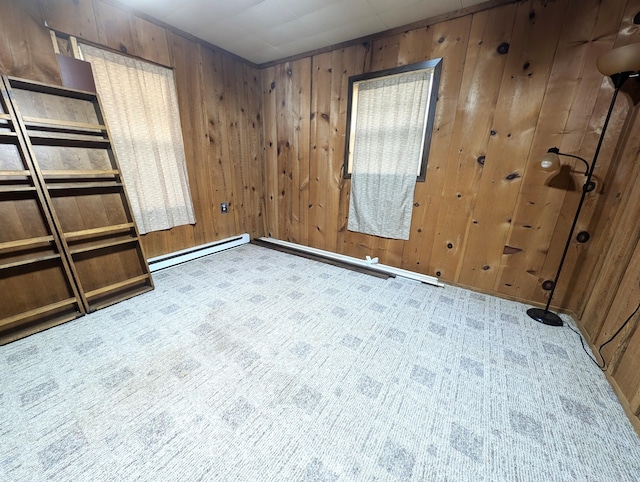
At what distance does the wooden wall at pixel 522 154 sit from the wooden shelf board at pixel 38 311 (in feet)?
8.93

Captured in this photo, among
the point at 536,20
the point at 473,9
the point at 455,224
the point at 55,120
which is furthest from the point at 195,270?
the point at 536,20

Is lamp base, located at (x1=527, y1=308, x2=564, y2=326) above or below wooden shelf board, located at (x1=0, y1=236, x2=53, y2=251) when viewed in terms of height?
below

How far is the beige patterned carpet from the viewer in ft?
3.22

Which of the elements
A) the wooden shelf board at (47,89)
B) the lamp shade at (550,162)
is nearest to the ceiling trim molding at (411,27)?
the lamp shade at (550,162)

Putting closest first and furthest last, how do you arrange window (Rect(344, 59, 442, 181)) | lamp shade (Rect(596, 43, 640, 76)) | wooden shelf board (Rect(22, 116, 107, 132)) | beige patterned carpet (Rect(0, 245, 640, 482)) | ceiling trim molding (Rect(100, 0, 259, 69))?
beige patterned carpet (Rect(0, 245, 640, 482)) < lamp shade (Rect(596, 43, 640, 76)) < wooden shelf board (Rect(22, 116, 107, 132)) < ceiling trim molding (Rect(100, 0, 259, 69)) < window (Rect(344, 59, 442, 181))

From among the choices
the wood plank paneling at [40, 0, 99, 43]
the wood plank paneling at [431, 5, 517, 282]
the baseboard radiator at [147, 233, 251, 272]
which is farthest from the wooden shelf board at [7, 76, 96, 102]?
the wood plank paneling at [431, 5, 517, 282]

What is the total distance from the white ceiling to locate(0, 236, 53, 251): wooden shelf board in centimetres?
204

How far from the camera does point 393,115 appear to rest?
246 centimetres

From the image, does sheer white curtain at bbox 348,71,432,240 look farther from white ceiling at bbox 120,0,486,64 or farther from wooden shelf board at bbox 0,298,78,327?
wooden shelf board at bbox 0,298,78,327

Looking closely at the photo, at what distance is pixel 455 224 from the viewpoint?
93.3 inches

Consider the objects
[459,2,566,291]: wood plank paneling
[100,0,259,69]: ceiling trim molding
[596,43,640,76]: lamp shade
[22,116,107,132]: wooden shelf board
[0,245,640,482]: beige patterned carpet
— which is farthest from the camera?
[100,0,259,69]: ceiling trim molding

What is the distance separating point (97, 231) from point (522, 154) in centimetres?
352

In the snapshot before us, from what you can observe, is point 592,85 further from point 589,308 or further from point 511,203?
point 589,308

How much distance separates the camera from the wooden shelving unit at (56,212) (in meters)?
1.66
